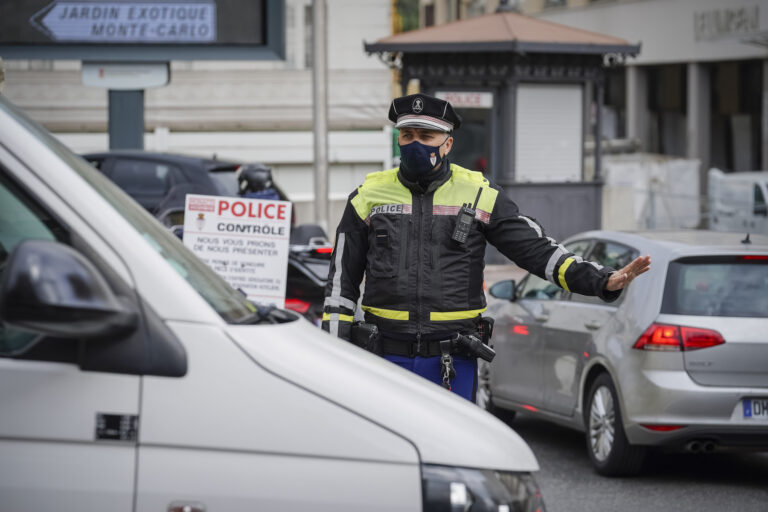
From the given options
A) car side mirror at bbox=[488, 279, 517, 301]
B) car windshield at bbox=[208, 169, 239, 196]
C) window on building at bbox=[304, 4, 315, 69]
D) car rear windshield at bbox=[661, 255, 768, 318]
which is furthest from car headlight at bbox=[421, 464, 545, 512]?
window on building at bbox=[304, 4, 315, 69]

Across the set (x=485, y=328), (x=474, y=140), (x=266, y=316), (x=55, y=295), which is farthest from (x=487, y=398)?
(x=474, y=140)

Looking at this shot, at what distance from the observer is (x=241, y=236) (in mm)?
8258

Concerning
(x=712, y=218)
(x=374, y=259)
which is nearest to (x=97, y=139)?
(x=712, y=218)

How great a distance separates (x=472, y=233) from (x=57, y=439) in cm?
262

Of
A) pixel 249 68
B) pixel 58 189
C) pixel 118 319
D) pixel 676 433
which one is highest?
pixel 249 68

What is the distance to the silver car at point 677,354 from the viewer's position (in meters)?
7.52

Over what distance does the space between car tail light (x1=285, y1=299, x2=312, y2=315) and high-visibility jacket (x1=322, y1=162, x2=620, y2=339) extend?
3186 millimetres

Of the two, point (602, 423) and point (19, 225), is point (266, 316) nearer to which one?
point (19, 225)

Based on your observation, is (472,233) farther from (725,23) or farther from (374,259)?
(725,23)

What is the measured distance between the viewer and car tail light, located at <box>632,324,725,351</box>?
24.8 ft

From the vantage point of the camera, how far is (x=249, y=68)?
87.5 feet

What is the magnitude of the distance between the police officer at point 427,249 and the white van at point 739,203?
69.6ft

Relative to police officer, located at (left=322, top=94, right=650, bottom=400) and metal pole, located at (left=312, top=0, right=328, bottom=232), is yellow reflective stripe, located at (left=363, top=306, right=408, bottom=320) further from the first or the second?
metal pole, located at (left=312, top=0, right=328, bottom=232)

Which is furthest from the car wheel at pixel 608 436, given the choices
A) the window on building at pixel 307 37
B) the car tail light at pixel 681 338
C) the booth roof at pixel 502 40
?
the window on building at pixel 307 37
